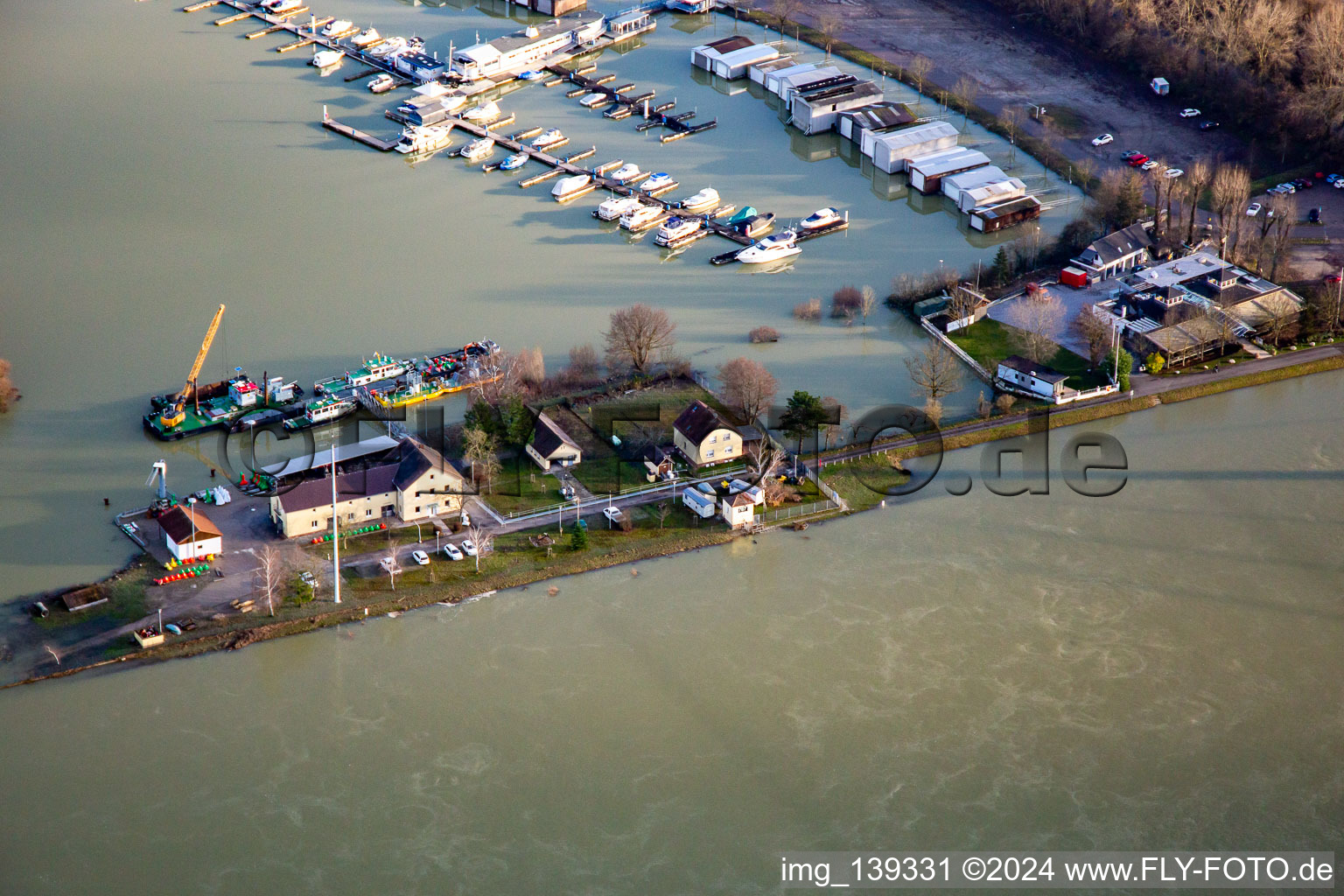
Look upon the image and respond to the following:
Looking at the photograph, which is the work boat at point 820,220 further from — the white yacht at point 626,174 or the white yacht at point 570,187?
the white yacht at point 570,187

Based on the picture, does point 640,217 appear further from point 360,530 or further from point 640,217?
point 360,530

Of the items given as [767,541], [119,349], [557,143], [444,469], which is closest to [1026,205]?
[557,143]

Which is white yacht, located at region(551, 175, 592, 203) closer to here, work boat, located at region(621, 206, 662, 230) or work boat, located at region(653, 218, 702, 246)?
work boat, located at region(621, 206, 662, 230)

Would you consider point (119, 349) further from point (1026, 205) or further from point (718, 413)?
point (1026, 205)

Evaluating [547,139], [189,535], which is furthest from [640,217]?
[189,535]

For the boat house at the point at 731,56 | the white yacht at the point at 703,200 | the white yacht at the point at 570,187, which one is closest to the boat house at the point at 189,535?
A: the white yacht at the point at 570,187
